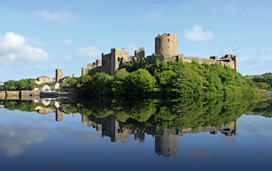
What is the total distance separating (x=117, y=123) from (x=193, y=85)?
26249mm

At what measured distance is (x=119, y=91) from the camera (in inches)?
1665

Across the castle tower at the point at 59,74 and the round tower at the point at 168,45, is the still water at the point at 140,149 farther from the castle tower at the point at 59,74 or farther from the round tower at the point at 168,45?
the castle tower at the point at 59,74

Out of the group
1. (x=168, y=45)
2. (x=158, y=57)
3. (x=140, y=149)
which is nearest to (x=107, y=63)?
(x=168, y=45)

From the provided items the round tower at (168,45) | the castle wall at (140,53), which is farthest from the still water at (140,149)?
the castle wall at (140,53)

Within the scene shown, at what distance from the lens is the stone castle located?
158ft

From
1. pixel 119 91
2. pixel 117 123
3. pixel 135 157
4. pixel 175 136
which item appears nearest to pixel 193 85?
pixel 119 91

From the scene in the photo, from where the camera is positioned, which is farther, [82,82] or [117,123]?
[82,82]

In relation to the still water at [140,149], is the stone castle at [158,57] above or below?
above

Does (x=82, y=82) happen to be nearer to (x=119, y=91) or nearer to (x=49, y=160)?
(x=119, y=91)

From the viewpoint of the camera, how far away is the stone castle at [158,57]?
1897 inches

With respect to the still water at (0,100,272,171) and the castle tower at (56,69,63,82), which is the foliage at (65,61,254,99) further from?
the castle tower at (56,69,63,82)

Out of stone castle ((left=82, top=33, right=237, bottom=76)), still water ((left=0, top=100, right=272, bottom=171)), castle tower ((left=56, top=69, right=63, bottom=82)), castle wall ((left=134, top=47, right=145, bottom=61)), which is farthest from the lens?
castle tower ((left=56, top=69, right=63, bottom=82))

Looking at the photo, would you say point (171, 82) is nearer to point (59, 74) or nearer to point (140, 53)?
point (140, 53)

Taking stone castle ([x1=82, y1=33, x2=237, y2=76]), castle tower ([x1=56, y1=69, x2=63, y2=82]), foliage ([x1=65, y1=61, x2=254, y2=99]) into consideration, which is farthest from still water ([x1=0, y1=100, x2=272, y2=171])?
castle tower ([x1=56, y1=69, x2=63, y2=82])
